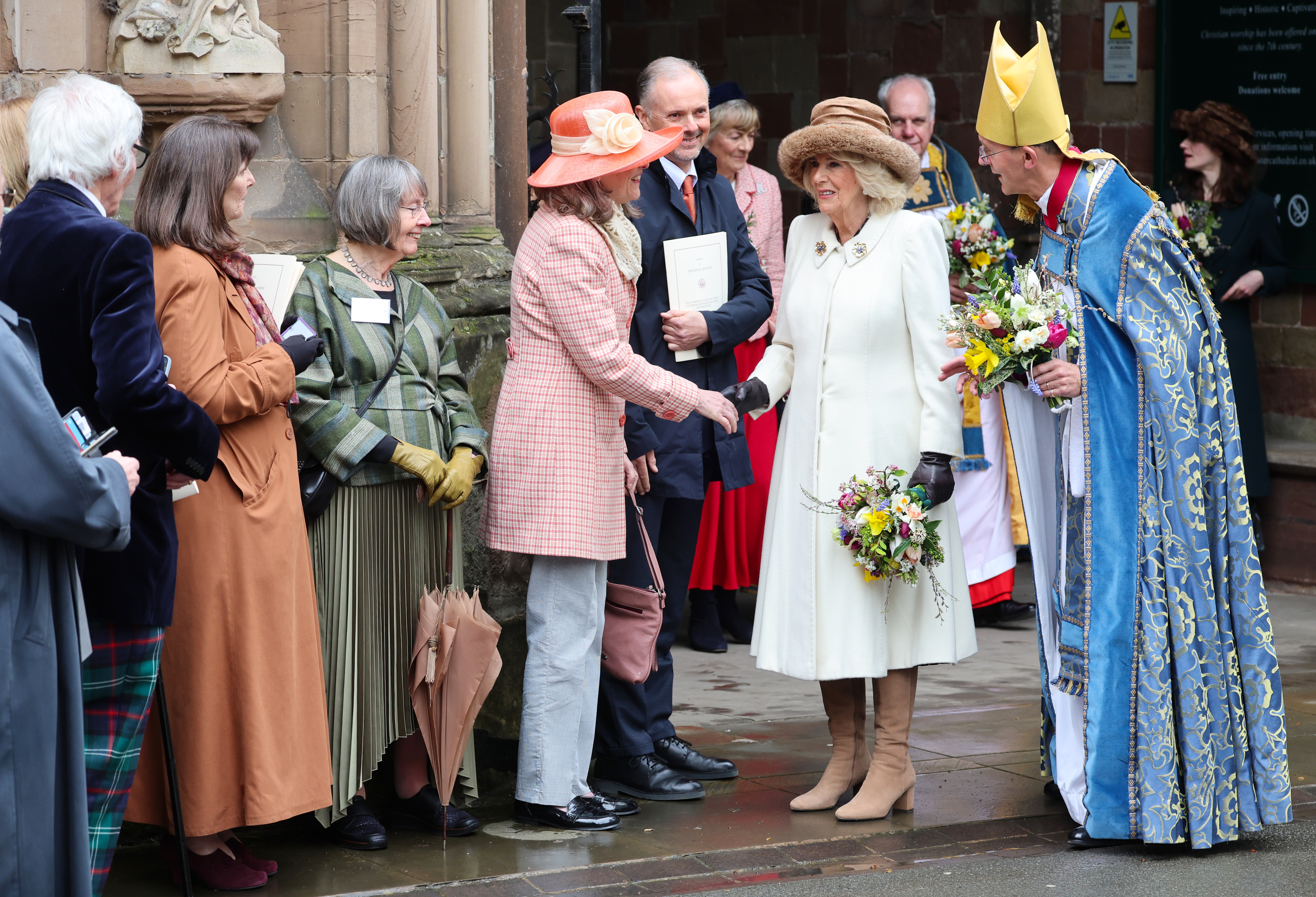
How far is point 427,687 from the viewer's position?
4547 mm

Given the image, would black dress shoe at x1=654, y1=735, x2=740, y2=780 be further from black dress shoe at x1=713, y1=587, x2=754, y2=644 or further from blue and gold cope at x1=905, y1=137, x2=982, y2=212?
blue and gold cope at x1=905, y1=137, x2=982, y2=212

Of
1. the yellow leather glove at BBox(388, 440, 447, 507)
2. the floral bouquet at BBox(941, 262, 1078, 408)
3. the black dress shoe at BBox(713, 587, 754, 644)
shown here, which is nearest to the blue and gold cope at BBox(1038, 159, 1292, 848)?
the floral bouquet at BBox(941, 262, 1078, 408)

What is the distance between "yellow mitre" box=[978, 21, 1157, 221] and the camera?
4527mm

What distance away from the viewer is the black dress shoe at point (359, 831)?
449 cm

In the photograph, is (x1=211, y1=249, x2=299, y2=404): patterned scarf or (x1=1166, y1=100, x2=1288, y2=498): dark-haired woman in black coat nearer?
(x1=211, y1=249, x2=299, y2=404): patterned scarf

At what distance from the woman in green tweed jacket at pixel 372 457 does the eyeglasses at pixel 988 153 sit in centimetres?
148

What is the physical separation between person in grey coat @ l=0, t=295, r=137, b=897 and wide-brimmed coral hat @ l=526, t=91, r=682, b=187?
1.63m

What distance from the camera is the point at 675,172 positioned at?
17.1 feet

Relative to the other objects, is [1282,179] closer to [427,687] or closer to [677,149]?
[677,149]

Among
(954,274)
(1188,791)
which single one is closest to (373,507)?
(1188,791)

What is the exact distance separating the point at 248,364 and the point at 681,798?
5.89 ft

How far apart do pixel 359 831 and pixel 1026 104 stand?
2.52 m

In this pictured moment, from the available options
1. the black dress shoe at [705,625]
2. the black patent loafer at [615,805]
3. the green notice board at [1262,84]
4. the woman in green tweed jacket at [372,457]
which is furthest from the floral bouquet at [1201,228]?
the woman in green tweed jacket at [372,457]

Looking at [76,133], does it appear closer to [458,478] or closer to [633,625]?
[458,478]
